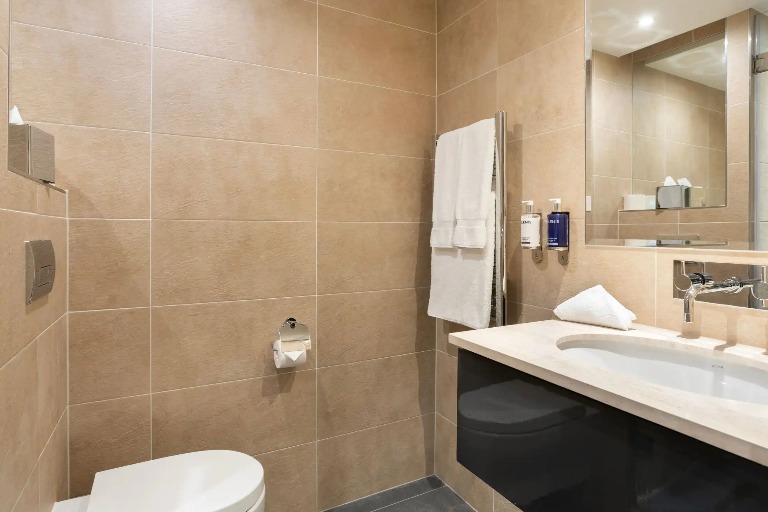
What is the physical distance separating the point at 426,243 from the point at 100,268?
1307 millimetres

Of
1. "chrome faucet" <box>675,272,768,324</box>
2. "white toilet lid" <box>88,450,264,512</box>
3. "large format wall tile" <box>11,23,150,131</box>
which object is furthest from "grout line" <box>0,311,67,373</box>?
"chrome faucet" <box>675,272,768,324</box>

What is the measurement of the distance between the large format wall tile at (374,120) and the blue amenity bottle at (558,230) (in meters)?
0.78

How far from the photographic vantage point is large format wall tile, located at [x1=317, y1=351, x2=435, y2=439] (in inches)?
73.7

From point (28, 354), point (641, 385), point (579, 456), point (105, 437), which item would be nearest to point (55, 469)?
point (105, 437)

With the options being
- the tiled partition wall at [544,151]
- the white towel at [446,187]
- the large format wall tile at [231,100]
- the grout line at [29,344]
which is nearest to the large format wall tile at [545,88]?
the tiled partition wall at [544,151]

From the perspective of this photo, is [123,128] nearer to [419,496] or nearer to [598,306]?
[598,306]

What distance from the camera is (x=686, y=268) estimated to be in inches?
46.3

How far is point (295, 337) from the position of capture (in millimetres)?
1694

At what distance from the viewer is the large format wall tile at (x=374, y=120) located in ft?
6.01

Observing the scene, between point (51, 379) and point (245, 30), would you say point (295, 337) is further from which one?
point (245, 30)

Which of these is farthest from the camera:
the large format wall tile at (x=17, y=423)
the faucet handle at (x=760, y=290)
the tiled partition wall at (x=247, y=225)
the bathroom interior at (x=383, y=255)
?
the tiled partition wall at (x=247, y=225)

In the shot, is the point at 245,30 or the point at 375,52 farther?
the point at 375,52

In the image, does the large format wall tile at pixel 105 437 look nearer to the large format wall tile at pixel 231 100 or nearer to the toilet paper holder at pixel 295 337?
the toilet paper holder at pixel 295 337

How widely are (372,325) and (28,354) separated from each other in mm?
1252
